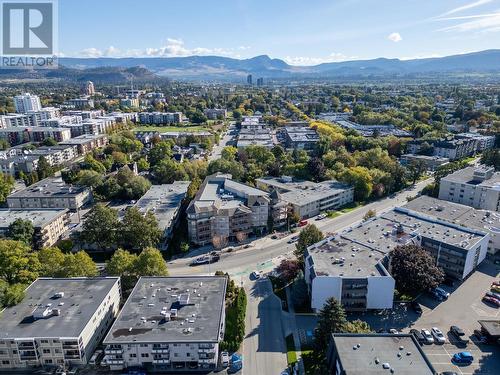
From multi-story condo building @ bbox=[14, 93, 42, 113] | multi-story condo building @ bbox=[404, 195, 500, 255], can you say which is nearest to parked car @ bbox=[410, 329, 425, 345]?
multi-story condo building @ bbox=[404, 195, 500, 255]

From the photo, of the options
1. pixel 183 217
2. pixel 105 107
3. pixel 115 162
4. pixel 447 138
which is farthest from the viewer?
pixel 105 107

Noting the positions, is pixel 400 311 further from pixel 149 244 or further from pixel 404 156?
pixel 404 156

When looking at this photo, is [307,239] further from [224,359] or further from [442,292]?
[224,359]

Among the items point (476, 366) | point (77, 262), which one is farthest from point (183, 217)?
point (476, 366)

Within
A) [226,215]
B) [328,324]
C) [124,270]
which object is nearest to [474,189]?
[226,215]

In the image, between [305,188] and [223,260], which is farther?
[305,188]

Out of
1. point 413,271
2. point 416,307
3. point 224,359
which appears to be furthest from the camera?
point 416,307
